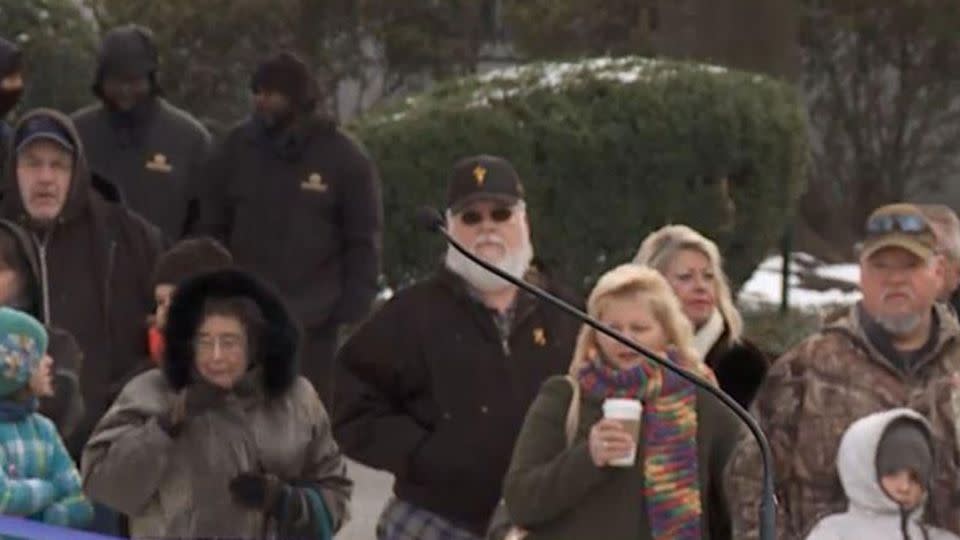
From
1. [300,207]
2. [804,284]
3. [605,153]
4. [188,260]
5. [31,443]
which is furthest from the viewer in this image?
[804,284]

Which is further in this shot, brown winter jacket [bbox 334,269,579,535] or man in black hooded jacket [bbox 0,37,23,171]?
man in black hooded jacket [bbox 0,37,23,171]

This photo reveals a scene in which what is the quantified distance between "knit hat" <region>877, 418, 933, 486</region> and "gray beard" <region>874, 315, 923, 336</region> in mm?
233

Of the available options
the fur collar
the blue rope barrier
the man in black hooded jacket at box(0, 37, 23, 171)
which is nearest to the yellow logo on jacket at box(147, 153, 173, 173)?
the man in black hooded jacket at box(0, 37, 23, 171)

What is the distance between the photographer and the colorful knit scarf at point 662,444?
756cm

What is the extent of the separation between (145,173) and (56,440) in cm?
400

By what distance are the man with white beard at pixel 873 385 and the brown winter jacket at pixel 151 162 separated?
485 cm

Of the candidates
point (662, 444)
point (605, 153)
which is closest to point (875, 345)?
point (662, 444)

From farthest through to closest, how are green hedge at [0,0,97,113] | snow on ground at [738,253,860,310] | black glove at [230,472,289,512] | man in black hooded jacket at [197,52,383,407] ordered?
green hedge at [0,0,97,113], snow on ground at [738,253,860,310], man in black hooded jacket at [197,52,383,407], black glove at [230,472,289,512]

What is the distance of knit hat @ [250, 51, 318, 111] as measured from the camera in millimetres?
12102

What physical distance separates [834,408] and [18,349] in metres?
2.11

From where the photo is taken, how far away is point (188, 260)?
9.39m

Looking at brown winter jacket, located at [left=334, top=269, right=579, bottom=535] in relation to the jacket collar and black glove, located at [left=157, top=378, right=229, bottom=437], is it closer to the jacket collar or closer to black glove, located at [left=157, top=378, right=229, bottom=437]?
black glove, located at [left=157, top=378, right=229, bottom=437]

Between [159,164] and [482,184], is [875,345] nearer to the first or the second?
[482,184]

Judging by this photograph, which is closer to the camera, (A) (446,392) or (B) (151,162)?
(A) (446,392)
